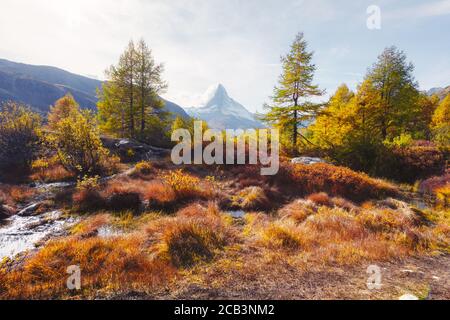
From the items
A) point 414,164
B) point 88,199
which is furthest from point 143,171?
point 414,164

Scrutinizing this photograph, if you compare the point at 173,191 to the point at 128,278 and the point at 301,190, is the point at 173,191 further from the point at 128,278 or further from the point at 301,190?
the point at 301,190

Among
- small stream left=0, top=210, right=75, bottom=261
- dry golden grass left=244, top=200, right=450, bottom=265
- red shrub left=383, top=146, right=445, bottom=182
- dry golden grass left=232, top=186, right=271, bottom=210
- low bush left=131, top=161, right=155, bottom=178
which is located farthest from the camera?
red shrub left=383, top=146, right=445, bottom=182

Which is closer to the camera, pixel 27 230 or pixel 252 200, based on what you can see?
pixel 27 230

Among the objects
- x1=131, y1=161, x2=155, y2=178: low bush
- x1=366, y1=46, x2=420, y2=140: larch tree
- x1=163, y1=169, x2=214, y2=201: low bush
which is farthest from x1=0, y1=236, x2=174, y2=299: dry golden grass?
x1=366, y1=46, x2=420, y2=140: larch tree

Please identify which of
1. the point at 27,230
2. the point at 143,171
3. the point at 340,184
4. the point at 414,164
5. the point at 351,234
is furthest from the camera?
the point at 414,164

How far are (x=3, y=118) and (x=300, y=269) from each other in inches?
724

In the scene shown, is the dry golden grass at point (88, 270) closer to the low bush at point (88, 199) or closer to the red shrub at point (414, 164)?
the low bush at point (88, 199)

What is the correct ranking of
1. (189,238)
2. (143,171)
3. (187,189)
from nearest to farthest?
(189,238)
(187,189)
(143,171)

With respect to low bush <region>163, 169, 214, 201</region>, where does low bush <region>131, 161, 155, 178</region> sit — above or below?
above

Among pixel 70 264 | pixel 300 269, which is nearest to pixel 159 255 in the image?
pixel 70 264

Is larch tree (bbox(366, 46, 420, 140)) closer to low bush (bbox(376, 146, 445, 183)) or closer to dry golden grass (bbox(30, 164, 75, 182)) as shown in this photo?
low bush (bbox(376, 146, 445, 183))

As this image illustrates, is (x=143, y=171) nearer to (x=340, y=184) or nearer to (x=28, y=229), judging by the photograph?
(x=28, y=229)

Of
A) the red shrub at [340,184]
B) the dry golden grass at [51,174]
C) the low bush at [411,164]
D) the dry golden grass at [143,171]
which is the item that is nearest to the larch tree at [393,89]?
the low bush at [411,164]

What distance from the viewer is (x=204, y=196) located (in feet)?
32.8
